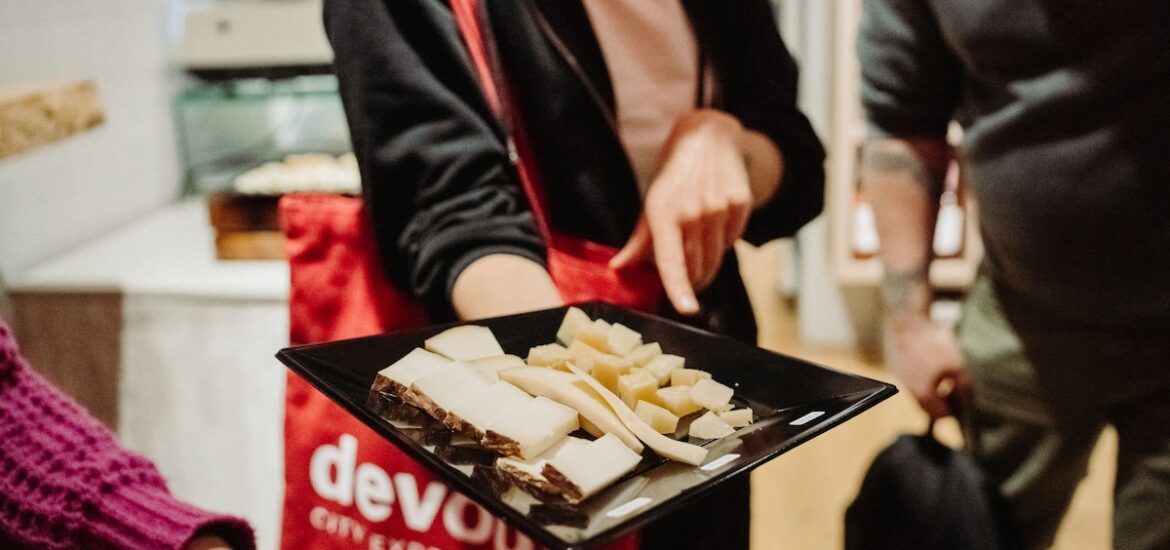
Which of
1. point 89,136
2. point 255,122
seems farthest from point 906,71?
point 89,136

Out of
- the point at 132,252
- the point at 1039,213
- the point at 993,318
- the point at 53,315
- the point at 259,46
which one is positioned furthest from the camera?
the point at 259,46

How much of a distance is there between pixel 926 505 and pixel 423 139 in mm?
691

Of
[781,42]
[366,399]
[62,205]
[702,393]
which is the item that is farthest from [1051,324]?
[62,205]

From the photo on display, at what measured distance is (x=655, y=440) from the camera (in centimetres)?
51

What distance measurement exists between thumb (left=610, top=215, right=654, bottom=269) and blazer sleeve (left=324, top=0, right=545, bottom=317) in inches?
2.7

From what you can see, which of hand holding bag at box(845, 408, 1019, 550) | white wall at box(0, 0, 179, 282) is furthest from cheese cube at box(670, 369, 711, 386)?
white wall at box(0, 0, 179, 282)

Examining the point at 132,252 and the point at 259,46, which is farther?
the point at 259,46

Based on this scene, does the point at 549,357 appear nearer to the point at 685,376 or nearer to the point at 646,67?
the point at 685,376

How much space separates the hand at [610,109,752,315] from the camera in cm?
65

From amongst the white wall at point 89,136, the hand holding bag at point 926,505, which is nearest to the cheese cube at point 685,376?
the hand holding bag at point 926,505

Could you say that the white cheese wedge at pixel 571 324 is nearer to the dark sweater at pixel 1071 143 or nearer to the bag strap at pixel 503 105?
the bag strap at pixel 503 105

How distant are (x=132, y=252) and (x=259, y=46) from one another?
44cm

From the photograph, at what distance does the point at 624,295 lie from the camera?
69cm

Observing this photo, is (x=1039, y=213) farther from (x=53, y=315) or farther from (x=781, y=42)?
(x=53, y=315)
